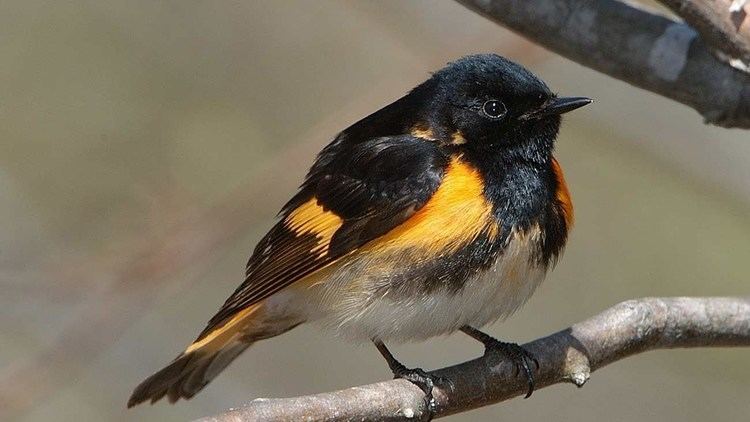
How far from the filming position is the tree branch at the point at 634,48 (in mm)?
3307

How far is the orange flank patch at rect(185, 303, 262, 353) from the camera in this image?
142 inches

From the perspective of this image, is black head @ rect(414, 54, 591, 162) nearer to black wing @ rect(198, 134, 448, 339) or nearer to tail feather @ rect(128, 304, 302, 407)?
black wing @ rect(198, 134, 448, 339)

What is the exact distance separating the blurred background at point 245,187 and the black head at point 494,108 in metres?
1.23

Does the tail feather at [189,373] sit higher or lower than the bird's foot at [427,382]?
higher

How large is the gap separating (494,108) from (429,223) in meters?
0.47

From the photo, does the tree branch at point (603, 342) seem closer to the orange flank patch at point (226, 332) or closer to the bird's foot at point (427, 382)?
the bird's foot at point (427, 382)

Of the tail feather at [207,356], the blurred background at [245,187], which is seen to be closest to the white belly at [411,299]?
the tail feather at [207,356]

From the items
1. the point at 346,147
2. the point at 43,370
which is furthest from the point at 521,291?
the point at 43,370

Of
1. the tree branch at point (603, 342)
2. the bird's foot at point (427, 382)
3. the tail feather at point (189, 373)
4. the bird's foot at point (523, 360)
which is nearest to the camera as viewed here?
the bird's foot at point (427, 382)

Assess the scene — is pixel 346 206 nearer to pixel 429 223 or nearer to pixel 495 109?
pixel 429 223

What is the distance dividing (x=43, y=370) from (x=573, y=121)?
2687 mm

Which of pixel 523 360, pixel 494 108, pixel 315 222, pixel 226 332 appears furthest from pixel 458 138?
pixel 226 332

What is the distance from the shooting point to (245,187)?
482cm

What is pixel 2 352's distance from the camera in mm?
4957
